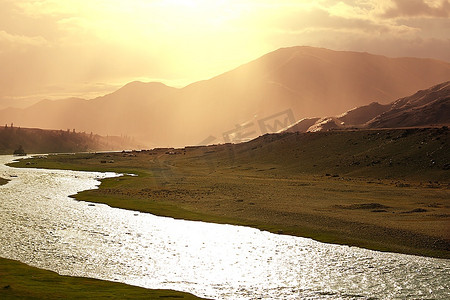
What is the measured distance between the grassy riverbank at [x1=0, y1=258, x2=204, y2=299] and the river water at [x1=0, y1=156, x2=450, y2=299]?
2.06m

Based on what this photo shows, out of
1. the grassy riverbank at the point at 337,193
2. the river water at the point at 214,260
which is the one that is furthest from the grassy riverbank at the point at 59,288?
the grassy riverbank at the point at 337,193

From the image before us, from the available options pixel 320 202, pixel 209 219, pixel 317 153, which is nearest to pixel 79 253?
pixel 209 219

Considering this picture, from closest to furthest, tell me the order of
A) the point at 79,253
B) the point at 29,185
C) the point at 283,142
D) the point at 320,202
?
the point at 79,253 < the point at 320,202 < the point at 29,185 < the point at 283,142

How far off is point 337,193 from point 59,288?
58810 mm

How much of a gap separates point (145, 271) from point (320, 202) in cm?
4012

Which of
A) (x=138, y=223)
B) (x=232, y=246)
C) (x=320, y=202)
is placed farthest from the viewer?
(x=320, y=202)

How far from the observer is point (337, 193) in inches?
3155

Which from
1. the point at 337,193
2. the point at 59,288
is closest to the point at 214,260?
the point at 59,288

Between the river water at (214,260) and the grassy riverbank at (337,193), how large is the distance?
4861mm

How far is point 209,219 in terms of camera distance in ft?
197

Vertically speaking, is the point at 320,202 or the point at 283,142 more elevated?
the point at 283,142

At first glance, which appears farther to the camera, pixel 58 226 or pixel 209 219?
pixel 209 219

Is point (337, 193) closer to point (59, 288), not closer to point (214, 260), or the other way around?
point (214, 260)

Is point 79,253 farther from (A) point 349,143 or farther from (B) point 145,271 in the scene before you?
(A) point 349,143
